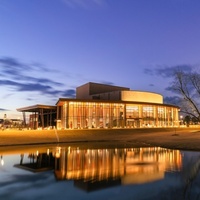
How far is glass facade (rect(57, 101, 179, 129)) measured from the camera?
5622 cm

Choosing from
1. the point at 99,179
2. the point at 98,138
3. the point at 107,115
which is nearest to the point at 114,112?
the point at 107,115

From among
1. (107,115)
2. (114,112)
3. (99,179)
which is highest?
(114,112)

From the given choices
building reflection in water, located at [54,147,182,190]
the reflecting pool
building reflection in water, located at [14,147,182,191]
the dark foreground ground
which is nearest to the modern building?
the dark foreground ground

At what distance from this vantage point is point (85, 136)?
141ft

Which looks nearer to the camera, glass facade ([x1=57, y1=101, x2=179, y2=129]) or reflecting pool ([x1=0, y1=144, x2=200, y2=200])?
reflecting pool ([x1=0, y1=144, x2=200, y2=200])

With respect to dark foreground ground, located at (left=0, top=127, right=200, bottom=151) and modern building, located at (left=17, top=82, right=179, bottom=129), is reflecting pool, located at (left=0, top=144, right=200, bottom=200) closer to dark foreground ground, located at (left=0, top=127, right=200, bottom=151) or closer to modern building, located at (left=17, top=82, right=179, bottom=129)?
dark foreground ground, located at (left=0, top=127, right=200, bottom=151)

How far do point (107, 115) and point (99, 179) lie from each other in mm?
45279

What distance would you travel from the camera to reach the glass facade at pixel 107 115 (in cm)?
5622

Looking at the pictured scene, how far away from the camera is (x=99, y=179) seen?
518 inches

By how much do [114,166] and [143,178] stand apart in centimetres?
374

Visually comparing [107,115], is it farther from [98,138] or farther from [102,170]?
[102,170]

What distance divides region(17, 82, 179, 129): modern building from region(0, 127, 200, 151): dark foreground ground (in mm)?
9425

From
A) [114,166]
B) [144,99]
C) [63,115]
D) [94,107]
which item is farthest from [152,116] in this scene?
[114,166]

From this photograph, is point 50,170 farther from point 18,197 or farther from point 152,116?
point 152,116
